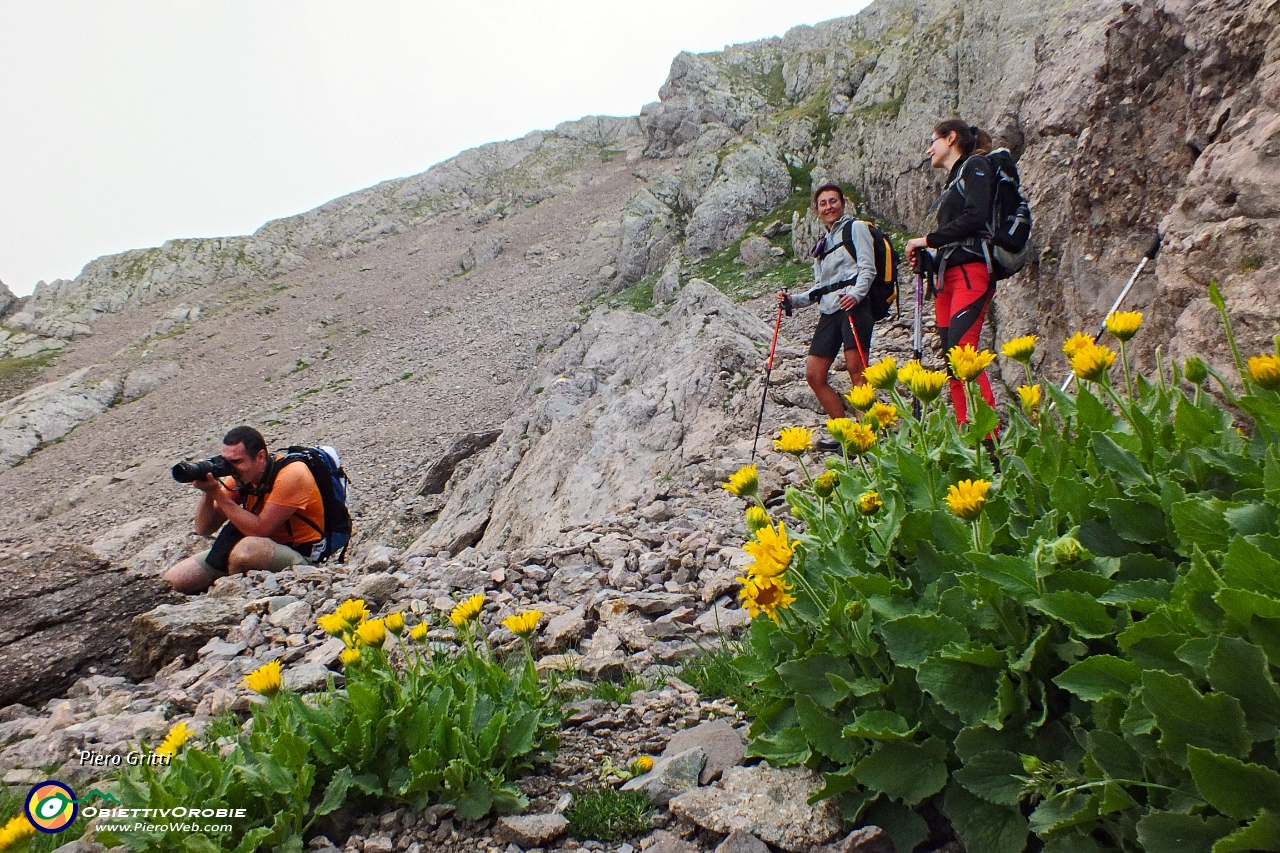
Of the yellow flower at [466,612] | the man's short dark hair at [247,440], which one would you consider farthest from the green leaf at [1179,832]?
the man's short dark hair at [247,440]

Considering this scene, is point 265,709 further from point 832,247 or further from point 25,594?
point 832,247

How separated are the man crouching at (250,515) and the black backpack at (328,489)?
0.07 metres

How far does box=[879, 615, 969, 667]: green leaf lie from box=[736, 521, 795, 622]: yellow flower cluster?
0.33m

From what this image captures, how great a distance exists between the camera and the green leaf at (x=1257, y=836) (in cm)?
124

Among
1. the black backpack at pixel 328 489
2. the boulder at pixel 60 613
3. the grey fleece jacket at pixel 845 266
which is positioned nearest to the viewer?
the boulder at pixel 60 613

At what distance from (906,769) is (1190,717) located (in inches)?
29.3

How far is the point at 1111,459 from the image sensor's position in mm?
2111

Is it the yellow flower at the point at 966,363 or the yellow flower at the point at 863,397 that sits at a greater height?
the yellow flower at the point at 966,363

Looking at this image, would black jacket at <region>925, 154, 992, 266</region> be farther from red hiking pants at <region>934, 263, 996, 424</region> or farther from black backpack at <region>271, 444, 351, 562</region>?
black backpack at <region>271, 444, 351, 562</region>

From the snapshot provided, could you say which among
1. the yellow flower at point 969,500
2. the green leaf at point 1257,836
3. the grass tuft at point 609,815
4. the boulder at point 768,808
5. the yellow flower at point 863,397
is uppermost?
the yellow flower at point 863,397

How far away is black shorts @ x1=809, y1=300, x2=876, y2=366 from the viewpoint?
6.58 meters

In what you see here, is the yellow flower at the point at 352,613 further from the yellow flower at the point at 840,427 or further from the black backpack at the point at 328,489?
the black backpack at the point at 328,489

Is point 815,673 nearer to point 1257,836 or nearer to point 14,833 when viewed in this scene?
point 1257,836

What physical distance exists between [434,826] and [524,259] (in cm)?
4235
